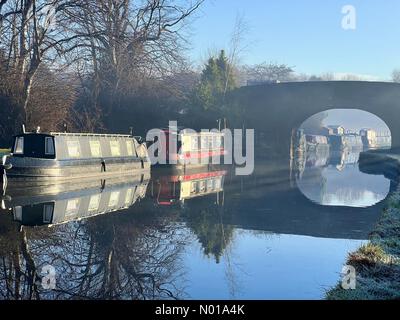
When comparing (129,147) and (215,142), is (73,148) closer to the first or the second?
(129,147)

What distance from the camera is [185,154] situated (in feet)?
72.8

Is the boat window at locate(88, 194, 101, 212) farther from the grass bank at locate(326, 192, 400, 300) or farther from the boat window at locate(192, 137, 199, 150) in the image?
the boat window at locate(192, 137, 199, 150)

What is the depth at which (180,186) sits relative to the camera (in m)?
16.0

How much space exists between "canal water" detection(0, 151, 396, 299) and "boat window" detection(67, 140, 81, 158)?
5.62 feet

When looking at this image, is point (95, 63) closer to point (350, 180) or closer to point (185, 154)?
point (185, 154)

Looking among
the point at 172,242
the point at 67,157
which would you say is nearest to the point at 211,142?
the point at 67,157

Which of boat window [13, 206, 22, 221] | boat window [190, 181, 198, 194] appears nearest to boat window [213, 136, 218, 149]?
boat window [190, 181, 198, 194]

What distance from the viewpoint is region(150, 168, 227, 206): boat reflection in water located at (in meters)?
13.1

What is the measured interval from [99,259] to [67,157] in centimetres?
962

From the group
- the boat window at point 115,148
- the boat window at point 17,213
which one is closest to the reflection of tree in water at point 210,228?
the boat window at point 17,213

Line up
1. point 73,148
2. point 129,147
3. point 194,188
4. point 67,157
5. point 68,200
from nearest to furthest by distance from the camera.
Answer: point 68,200
point 67,157
point 194,188
point 73,148
point 129,147

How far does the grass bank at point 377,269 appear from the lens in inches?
179

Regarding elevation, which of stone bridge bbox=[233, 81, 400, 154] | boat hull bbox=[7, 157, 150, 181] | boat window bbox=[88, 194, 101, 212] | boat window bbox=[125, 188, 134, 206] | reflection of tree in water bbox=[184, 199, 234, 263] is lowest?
reflection of tree in water bbox=[184, 199, 234, 263]
